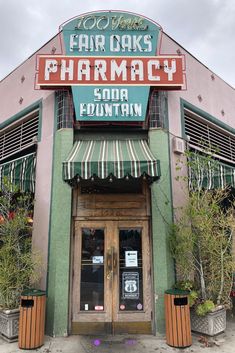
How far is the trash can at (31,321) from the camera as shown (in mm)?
6008

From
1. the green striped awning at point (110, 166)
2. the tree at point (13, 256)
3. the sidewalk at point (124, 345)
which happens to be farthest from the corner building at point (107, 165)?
the tree at point (13, 256)

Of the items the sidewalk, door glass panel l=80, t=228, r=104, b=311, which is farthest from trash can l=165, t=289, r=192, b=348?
door glass panel l=80, t=228, r=104, b=311

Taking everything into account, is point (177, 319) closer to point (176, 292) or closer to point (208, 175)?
point (176, 292)

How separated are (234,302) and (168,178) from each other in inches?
186

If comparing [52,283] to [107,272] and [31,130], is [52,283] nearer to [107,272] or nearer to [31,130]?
[107,272]

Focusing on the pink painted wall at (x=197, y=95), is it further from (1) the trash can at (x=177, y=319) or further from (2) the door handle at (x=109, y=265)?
(1) the trash can at (x=177, y=319)

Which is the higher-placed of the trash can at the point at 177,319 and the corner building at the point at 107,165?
the corner building at the point at 107,165

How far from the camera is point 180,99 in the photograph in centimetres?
900

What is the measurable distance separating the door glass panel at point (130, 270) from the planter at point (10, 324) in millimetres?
2419

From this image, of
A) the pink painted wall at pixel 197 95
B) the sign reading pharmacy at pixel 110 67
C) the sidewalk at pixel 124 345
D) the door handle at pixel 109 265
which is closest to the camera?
the sidewalk at pixel 124 345

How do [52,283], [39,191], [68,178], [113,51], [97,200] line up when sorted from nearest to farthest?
1. [68,178]
2. [52,283]
3. [97,200]
4. [39,191]
5. [113,51]

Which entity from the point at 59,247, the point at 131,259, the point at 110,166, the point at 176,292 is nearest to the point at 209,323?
the point at 176,292

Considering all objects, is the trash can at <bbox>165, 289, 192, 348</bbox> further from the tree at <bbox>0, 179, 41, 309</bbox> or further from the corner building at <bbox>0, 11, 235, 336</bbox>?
the tree at <bbox>0, 179, 41, 309</bbox>

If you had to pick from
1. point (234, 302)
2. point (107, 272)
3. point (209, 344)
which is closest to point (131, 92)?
point (107, 272)
